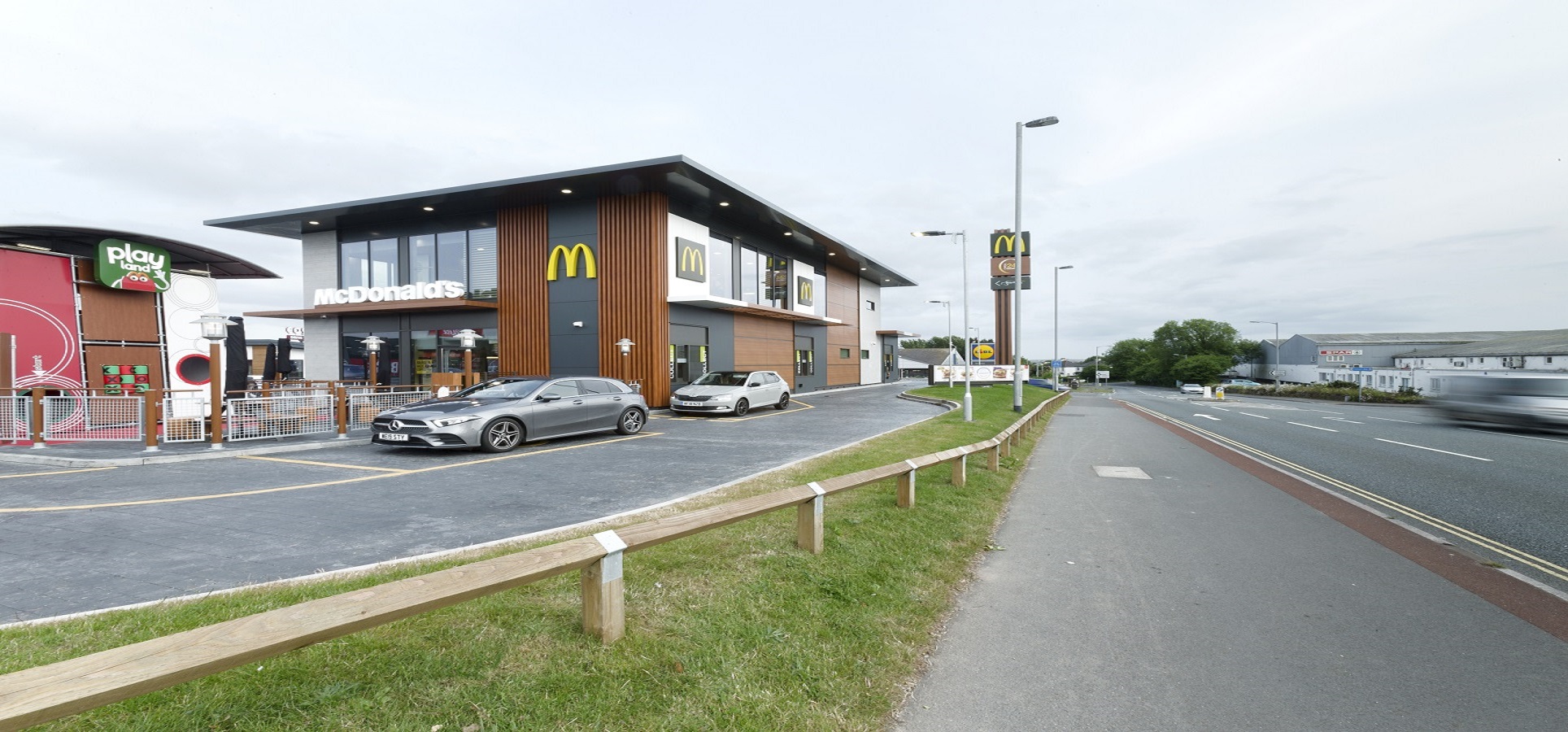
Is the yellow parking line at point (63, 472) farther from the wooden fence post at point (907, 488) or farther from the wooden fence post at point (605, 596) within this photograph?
the wooden fence post at point (907, 488)

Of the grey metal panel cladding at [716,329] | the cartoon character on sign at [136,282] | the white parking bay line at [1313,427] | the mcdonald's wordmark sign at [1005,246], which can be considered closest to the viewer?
the cartoon character on sign at [136,282]

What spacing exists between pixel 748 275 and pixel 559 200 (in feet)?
27.9

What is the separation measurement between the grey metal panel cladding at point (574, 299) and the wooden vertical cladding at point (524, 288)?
0.94ft

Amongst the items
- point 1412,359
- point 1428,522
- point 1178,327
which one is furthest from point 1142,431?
point 1178,327

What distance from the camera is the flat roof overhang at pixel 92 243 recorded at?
48.3 feet

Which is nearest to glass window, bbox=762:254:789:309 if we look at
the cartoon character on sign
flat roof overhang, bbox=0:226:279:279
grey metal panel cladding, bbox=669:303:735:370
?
grey metal panel cladding, bbox=669:303:735:370

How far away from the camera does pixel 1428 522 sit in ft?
21.9

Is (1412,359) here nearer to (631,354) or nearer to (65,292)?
(631,354)

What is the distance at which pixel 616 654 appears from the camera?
2.92m

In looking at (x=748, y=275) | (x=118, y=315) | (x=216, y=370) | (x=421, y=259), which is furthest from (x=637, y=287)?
(x=118, y=315)

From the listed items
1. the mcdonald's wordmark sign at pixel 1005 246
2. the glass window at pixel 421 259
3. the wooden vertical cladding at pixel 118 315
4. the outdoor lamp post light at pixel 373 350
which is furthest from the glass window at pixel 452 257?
the mcdonald's wordmark sign at pixel 1005 246

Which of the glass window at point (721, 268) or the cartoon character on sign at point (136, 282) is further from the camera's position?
the glass window at point (721, 268)

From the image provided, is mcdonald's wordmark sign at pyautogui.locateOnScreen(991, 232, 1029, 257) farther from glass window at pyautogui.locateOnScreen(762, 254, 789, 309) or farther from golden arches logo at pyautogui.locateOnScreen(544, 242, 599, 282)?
golden arches logo at pyautogui.locateOnScreen(544, 242, 599, 282)

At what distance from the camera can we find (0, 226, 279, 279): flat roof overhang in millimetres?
14734
